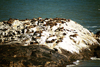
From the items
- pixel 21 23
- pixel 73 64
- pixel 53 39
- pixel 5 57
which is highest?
pixel 21 23

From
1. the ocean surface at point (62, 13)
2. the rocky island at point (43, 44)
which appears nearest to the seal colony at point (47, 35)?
the rocky island at point (43, 44)

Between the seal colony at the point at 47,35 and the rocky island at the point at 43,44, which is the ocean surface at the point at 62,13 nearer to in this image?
the seal colony at the point at 47,35

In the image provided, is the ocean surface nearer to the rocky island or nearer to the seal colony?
the seal colony

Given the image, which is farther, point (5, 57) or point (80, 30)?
point (80, 30)

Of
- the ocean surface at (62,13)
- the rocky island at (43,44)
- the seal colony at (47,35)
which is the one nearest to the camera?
the rocky island at (43,44)

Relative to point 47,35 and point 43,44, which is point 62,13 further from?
point 43,44

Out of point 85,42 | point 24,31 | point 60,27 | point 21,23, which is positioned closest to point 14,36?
point 24,31

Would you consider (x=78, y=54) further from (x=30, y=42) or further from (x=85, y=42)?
(x=30, y=42)

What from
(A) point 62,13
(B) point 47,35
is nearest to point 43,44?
(B) point 47,35
